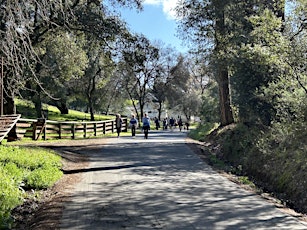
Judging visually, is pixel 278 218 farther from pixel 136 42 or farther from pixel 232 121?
pixel 232 121

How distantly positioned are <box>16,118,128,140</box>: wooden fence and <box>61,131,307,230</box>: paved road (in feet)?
28.7

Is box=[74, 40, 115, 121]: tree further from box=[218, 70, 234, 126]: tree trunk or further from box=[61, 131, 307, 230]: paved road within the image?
box=[61, 131, 307, 230]: paved road

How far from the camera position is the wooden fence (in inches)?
803

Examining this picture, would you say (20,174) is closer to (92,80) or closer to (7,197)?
(7,197)

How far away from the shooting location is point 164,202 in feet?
26.4

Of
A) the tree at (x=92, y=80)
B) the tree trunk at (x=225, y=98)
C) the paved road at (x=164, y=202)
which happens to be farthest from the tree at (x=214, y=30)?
the tree at (x=92, y=80)

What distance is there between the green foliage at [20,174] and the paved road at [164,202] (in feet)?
2.93

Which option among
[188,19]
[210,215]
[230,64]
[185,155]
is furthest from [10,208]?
[188,19]

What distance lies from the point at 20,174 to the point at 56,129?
46.1 feet

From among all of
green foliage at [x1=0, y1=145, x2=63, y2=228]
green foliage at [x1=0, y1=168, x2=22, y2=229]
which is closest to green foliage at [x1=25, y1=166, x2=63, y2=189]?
green foliage at [x1=0, y1=145, x2=63, y2=228]

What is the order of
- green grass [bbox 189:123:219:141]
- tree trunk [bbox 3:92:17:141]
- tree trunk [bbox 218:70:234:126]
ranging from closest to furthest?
tree trunk [bbox 3:92:17:141], tree trunk [bbox 218:70:234:126], green grass [bbox 189:123:219:141]

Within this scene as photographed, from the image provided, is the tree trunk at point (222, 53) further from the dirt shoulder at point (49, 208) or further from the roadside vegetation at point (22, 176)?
the roadside vegetation at point (22, 176)

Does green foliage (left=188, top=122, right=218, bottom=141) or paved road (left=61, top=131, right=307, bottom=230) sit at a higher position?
green foliage (left=188, top=122, right=218, bottom=141)

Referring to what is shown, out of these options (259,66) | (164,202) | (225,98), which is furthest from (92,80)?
(164,202)
